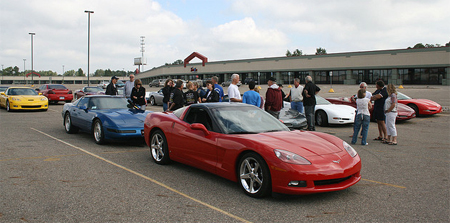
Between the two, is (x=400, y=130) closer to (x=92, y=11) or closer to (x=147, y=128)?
(x=147, y=128)

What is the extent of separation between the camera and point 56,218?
3895 mm

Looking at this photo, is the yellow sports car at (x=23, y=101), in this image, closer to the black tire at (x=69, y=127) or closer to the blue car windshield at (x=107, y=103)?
the black tire at (x=69, y=127)

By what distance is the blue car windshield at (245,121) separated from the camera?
5.40 meters

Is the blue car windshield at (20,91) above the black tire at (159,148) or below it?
above

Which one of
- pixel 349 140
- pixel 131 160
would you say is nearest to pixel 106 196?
pixel 131 160

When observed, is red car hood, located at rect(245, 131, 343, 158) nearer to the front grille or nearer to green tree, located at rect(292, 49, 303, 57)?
the front grille

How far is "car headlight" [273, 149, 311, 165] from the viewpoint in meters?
4.39

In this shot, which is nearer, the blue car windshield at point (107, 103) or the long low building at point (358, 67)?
the blue car windshield at point (107, 103)

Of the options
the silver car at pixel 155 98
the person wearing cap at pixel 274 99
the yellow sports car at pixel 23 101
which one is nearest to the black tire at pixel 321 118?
the person wearing cap at pixel 274 99

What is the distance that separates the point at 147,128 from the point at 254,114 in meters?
2.23

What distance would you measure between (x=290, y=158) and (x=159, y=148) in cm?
294

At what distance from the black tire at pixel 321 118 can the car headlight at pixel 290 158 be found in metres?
8.71

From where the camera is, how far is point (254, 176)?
4652mm

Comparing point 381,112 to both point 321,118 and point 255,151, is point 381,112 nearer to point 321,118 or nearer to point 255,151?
point 321,118
